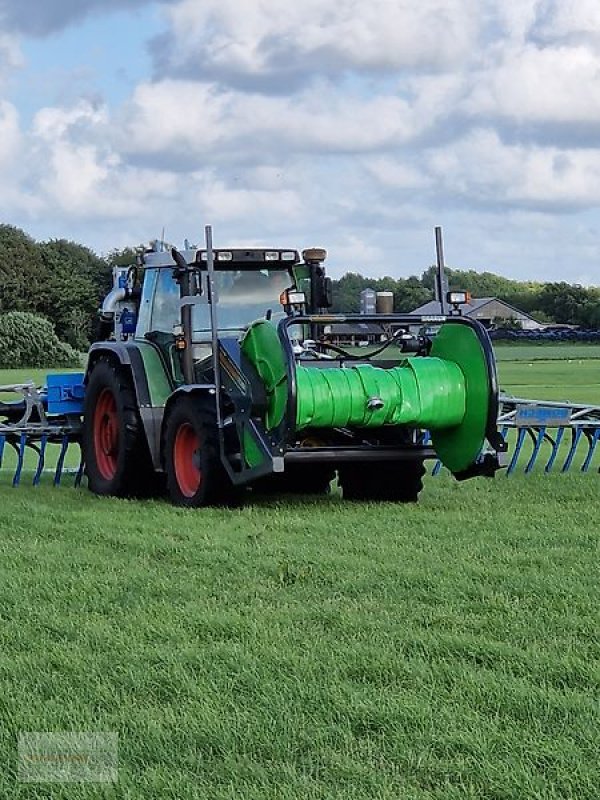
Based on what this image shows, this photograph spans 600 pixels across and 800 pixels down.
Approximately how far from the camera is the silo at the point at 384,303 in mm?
10672

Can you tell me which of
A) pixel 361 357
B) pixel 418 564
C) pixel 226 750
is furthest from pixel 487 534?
pixel 226 750

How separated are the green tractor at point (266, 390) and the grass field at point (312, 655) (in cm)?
86

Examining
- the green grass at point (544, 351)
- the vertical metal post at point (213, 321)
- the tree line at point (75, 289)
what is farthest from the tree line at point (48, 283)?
the vertical metal post at point (213, 321)

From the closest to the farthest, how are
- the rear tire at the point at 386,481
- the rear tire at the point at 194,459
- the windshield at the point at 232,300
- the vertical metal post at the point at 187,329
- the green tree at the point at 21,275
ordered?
the rear tire at the point at 194,459, the vertical metal post at the point at 187,329, the rear tire at the point at 386,481, the windshield at the point at 232,300, the green tree at the point at 21,275

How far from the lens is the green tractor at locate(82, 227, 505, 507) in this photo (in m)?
9.75

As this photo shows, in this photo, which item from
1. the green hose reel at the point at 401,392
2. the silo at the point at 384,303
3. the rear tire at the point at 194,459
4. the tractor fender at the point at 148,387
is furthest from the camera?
the tractor fender at the point at 148,387

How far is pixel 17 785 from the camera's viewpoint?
14.0 ft

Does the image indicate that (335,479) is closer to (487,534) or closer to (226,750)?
(487,534)

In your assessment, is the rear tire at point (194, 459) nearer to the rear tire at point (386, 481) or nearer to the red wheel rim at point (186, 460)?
the red wheel rim at point (186, 460)

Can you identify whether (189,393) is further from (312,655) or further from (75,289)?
(75,289)

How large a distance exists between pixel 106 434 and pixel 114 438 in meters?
0.20

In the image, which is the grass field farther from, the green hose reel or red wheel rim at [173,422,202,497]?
red wheel rim at [173,422,202,497]

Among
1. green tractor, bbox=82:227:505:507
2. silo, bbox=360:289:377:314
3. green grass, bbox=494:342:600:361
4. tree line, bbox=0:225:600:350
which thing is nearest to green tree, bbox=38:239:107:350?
tree line, bbox=0:225:600:350

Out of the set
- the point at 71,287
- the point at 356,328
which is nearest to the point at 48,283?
the point at 71,287
